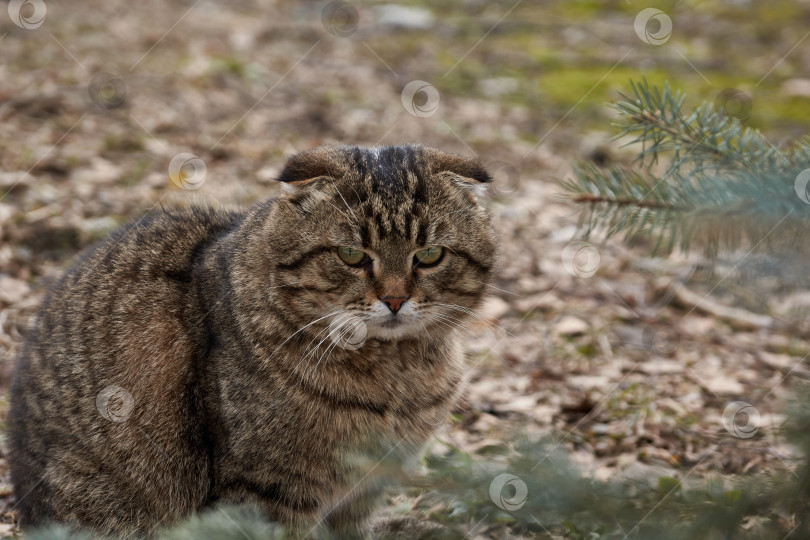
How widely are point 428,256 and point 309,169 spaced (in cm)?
56

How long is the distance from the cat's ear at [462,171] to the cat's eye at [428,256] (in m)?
0.32

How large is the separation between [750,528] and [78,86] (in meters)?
6.73

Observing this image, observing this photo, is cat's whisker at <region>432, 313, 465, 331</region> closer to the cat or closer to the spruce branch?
the cat

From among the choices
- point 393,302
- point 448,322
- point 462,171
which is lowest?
point 448,322

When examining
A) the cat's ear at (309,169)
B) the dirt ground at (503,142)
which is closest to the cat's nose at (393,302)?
the cat's ear at (309,169)

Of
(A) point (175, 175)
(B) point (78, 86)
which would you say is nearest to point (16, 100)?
(B) point (78, 86)

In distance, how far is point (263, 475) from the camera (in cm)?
273

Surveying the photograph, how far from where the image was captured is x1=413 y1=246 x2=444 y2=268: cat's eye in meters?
2.93

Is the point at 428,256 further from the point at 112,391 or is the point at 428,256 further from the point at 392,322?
the point at 112,391

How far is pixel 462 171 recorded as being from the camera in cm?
313

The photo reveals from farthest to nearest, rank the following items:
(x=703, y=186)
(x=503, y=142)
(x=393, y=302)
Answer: (x=503, y=142), (x=393, y=302), (x=703, y=186)

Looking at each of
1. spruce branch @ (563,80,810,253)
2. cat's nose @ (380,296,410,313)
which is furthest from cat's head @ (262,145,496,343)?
spruce branch @ (563,80,810,253)

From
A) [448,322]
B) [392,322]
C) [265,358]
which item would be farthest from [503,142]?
[265,358]

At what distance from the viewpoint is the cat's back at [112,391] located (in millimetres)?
2799
